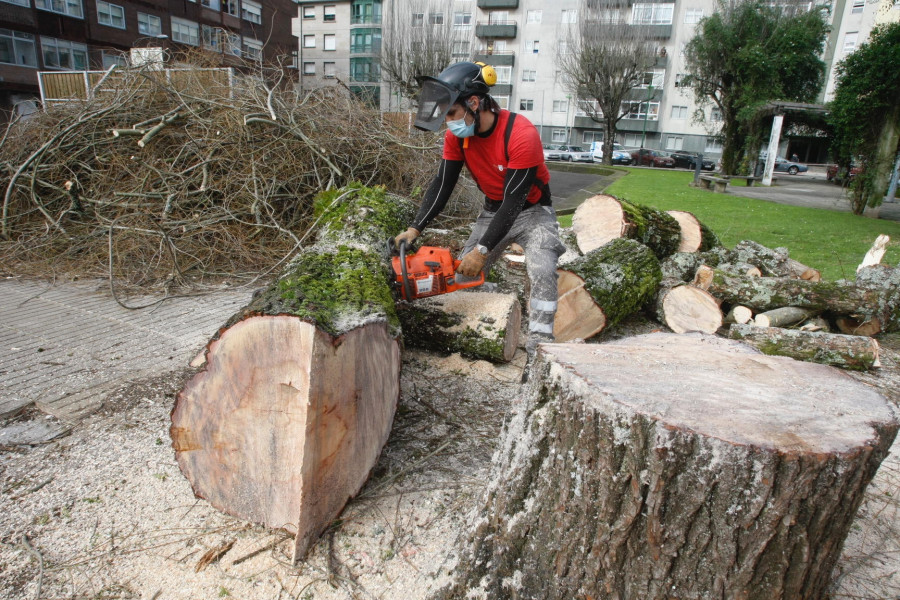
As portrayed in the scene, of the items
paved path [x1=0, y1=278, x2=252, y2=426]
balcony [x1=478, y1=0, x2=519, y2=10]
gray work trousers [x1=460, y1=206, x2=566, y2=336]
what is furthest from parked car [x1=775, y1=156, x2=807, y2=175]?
paved path [x1=0, y1=278, x2=252, y2=426]

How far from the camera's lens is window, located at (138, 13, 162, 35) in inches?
1125

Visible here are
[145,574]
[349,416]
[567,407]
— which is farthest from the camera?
[349,416]

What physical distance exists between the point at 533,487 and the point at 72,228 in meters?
6.40

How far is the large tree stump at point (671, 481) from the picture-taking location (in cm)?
131

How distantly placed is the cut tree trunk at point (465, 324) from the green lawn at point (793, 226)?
139 inches

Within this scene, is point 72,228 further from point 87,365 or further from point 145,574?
point 145,574

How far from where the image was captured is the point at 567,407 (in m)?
1.49

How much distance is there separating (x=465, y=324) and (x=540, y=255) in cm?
67

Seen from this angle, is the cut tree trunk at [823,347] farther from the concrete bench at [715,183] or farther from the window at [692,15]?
the window at [692,15]

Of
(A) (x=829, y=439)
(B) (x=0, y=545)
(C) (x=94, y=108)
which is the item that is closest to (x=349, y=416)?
(B) (x=0, y=545)

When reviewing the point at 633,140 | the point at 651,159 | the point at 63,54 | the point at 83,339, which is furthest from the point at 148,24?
the point at 633,140

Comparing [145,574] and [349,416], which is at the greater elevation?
[349,416]

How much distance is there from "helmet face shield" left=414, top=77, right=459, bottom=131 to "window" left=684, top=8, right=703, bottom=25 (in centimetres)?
4550

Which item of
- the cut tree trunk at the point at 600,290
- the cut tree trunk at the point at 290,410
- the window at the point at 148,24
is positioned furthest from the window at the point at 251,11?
the cut tree trunk at the point at 290,410
